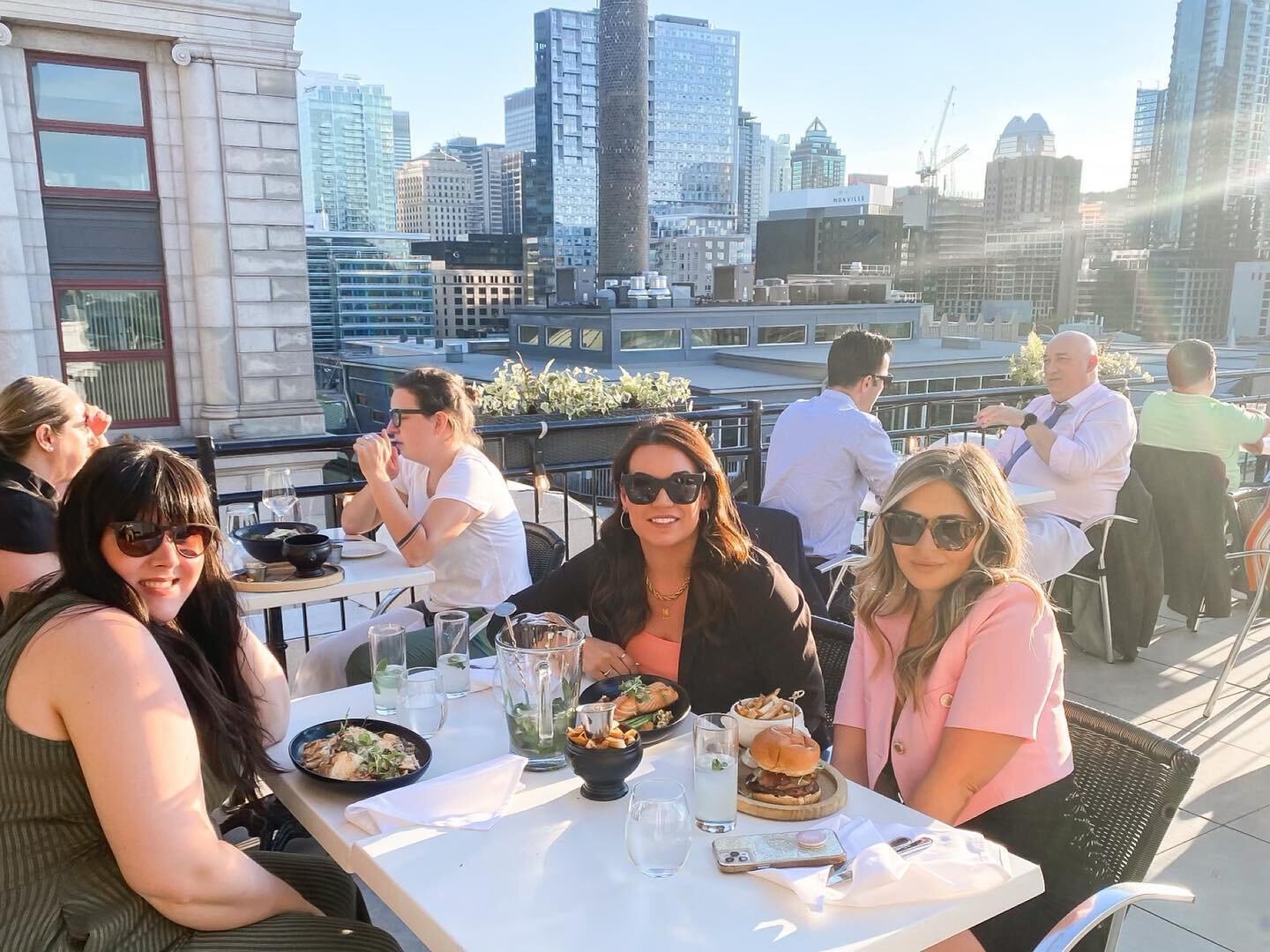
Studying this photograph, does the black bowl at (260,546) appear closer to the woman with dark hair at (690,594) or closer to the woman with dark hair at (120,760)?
the woman with dark hair at (690,594)

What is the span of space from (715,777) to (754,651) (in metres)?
0.86

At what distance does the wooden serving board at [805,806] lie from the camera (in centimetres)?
174

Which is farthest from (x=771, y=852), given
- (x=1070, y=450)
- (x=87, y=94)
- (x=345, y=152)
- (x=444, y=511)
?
(x=345, y=152)

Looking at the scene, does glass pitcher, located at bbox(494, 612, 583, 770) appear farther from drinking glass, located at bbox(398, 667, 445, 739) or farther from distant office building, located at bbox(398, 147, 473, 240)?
distant office building, located at bbox(398, 147, 473, 240)

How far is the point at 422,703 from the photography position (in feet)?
7.24

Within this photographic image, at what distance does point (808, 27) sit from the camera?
167ft

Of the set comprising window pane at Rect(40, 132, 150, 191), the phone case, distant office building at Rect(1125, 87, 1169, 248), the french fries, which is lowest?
the phone case

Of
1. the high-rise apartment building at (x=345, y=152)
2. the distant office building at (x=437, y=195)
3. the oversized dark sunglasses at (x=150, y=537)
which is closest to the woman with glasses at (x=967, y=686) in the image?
the oversized dark sunglasses at (x=150, y=537)

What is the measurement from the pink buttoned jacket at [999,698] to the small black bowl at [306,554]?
7.10 feet

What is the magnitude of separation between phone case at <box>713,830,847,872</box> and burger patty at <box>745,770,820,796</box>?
5.3 inches

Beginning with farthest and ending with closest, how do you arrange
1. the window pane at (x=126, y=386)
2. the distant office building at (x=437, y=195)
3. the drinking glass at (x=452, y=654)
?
1. the distant office building at (x=437, y=195)
2. the window pane at (x=126, y=386)
3. the drinking glass at (x=452, y=654)

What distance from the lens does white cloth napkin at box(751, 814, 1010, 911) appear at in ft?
4.86

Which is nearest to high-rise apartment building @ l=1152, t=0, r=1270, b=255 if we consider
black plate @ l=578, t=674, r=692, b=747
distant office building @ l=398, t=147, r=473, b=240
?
black plate @ l=578, t=674, r=692, b=747

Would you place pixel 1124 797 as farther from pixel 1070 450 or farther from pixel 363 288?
pixel 363 288
